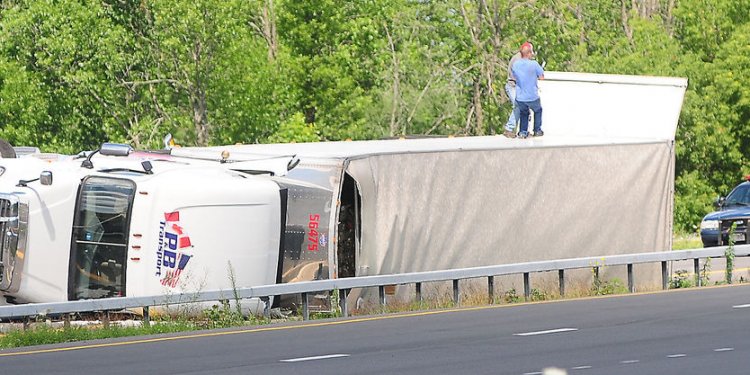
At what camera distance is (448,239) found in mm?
19875

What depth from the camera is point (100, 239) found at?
18141 millimetres

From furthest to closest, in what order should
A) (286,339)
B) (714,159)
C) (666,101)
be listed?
(714,159) < (666,101) < (286,339)

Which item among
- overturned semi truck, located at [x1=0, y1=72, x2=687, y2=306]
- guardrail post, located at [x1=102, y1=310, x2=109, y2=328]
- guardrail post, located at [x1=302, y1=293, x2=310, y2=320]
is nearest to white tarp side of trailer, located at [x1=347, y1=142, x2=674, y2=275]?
overturned semi truck, located at [x1=0, y1=72, x2=687, y2=306]

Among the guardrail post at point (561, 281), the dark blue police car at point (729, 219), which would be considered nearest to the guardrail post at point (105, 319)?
the guardrail post at point (561, 281)

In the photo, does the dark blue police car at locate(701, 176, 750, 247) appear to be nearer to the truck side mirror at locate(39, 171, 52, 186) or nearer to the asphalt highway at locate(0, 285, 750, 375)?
the asphalt highway at locate(0, 285, 750, 375)

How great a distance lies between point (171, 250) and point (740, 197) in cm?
1844

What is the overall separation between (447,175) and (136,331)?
4897 mm

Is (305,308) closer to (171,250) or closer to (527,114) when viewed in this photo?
(171,250)

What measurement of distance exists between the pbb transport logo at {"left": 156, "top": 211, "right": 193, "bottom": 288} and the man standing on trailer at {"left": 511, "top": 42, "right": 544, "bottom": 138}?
7195mm

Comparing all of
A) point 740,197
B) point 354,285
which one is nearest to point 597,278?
point 354,285

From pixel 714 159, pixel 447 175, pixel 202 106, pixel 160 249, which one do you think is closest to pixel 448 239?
pixel 447 175

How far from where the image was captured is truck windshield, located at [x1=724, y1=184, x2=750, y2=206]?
33.0 m

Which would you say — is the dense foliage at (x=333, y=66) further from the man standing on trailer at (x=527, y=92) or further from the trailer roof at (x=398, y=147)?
the trailer roof at (x=398, y=147)

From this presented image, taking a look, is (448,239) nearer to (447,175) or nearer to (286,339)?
(447,175)
